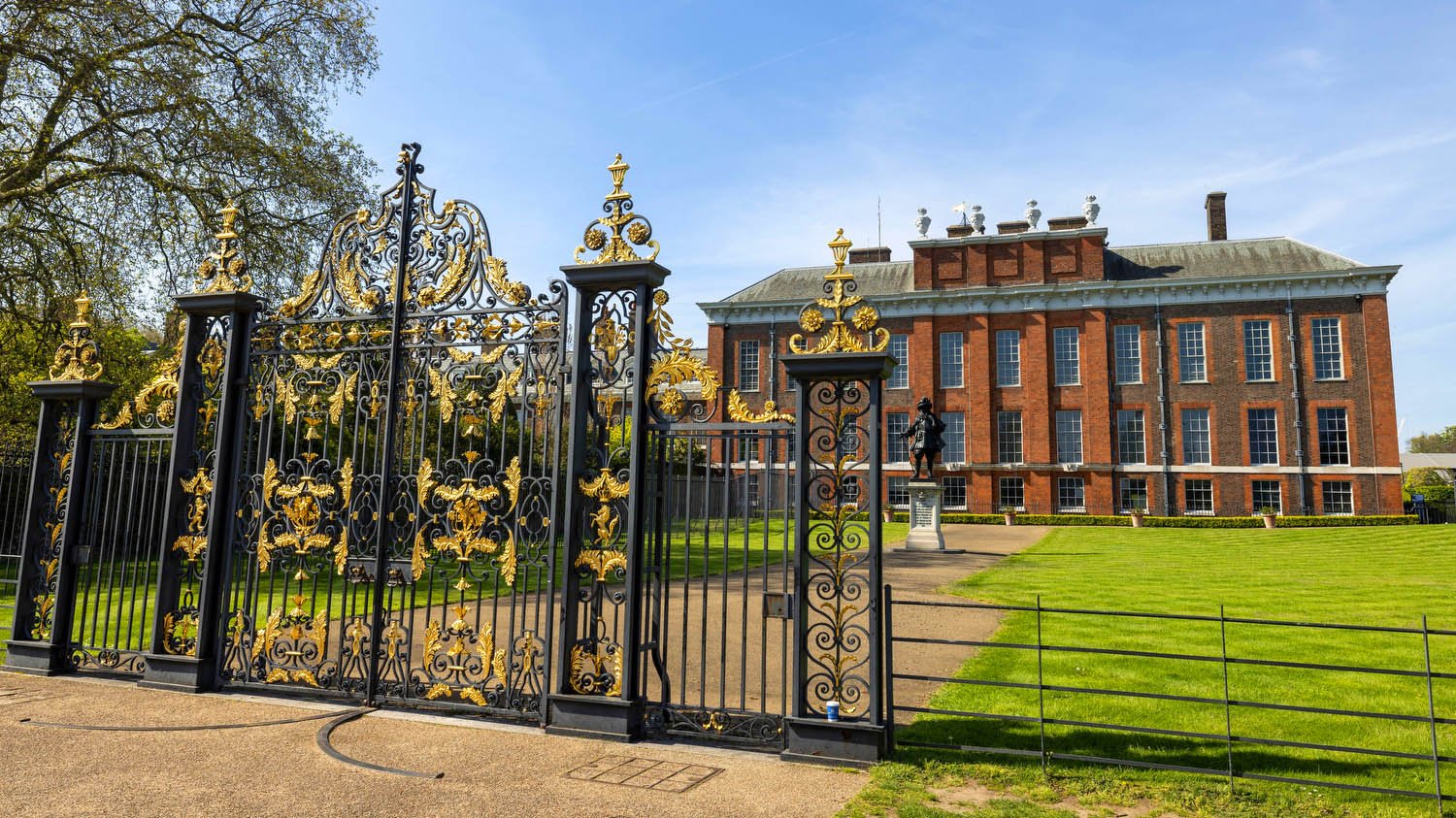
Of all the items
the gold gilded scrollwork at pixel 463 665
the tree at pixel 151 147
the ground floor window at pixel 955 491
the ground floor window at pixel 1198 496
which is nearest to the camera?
the gold gilded scrollwork at pixel 463 665

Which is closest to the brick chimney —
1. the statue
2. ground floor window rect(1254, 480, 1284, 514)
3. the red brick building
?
the red brick building

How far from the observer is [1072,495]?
3512cm

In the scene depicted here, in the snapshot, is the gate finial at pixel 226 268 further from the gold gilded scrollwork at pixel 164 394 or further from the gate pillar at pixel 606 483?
the gate pillar at pixel 606 483

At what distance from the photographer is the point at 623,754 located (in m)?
5.32

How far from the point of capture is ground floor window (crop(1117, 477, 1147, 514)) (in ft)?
113

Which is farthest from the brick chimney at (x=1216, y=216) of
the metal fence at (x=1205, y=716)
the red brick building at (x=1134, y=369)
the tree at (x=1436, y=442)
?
the tree at (x=1436, y=442)

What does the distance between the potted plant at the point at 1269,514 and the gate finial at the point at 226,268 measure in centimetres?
3166

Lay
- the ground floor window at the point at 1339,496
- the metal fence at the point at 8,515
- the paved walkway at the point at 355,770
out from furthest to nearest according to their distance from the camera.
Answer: the ground floor window at the point at 1339,496
the metal fence at the point at 8,515
the paved walkway at the point at 355,770

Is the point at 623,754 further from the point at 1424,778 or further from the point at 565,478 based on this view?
the point at 1424,778

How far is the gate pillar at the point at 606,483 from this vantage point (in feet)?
18.7

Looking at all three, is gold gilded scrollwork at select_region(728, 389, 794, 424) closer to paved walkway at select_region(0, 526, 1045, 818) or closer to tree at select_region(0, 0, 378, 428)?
paved walkway at select_region(0, 526, 1045, 818)

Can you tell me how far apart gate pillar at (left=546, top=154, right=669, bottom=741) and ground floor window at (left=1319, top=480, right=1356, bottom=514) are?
35004 millimetres

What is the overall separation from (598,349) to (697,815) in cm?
314

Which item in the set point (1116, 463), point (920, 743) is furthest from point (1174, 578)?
point (1116, 463)
